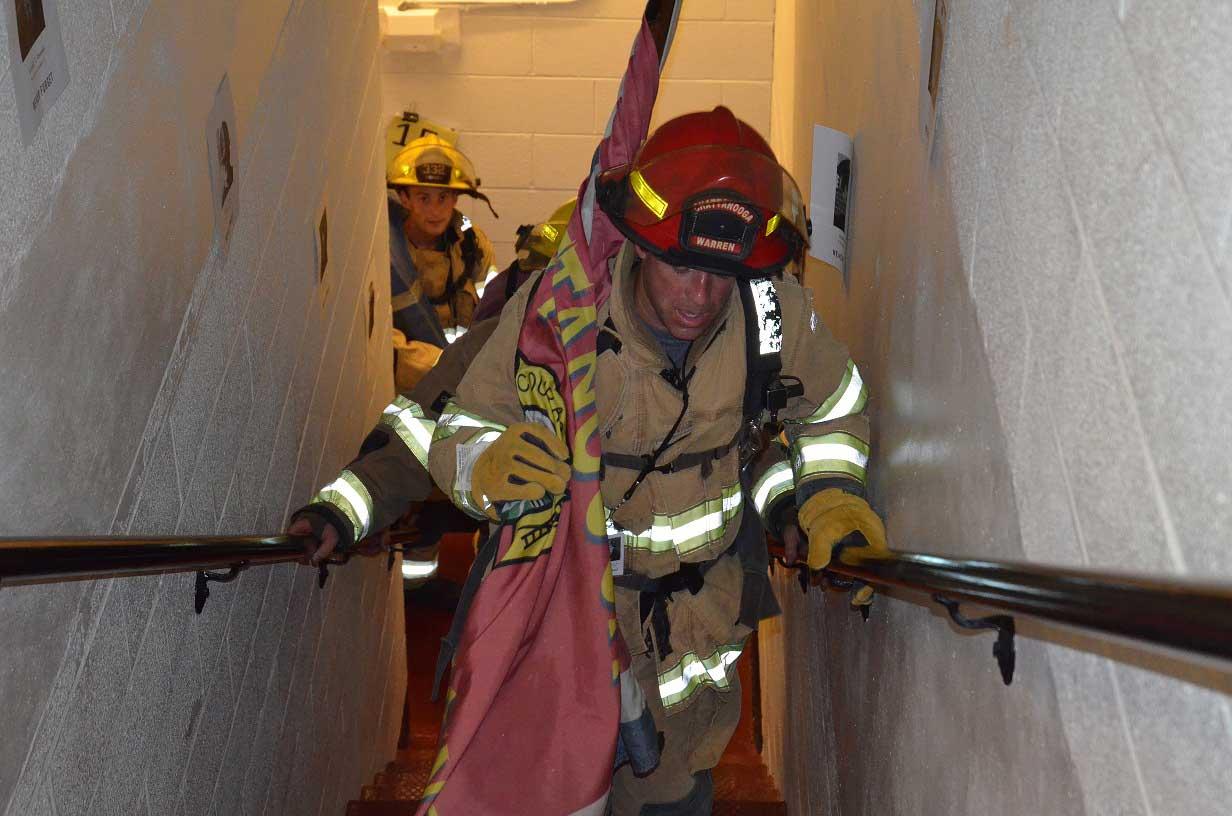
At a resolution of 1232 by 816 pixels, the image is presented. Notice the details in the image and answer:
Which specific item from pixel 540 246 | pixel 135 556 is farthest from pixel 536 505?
pixel 540 246

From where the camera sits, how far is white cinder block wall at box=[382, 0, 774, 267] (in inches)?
278

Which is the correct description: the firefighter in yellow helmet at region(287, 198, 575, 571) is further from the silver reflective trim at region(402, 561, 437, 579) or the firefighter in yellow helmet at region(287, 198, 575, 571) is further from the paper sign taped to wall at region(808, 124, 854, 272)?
the silver reflective trim at region(402, 561, 437, 579)

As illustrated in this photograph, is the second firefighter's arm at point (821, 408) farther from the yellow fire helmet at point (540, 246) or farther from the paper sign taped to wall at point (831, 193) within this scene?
the yellow fire helmet at point (540, 246)

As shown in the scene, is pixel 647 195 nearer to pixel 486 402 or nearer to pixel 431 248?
pixel 486 402

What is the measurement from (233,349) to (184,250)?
1.27 feet

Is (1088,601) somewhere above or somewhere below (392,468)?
above

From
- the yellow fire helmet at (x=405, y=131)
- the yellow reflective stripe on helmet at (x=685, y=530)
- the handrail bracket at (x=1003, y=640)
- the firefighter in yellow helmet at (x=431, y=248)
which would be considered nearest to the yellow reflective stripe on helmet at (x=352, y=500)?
the yellow reflective stripe on helmet at (x=685, y=530)

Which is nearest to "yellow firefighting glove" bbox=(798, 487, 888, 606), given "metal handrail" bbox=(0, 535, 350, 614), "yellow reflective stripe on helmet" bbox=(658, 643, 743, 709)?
"yellow reflective stripe on helmet" bbox=(658, 643, 743, 709)

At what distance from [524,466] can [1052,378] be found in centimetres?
127

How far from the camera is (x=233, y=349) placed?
2.72 meters

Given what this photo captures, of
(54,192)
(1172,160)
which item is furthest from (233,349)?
(1172,160)

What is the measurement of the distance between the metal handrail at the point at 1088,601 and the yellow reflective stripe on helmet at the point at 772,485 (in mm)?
1234

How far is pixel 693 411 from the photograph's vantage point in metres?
2.79

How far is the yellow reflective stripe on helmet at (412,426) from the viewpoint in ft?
10.4
